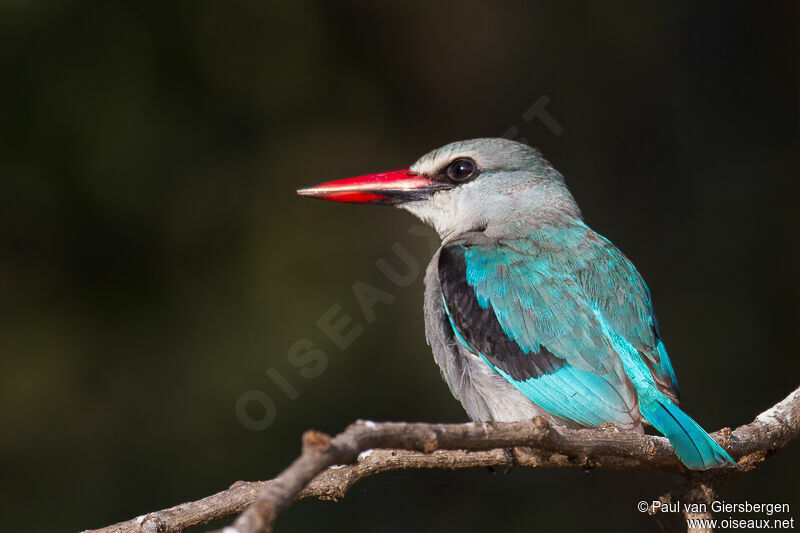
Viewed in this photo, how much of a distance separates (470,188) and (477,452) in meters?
1.42

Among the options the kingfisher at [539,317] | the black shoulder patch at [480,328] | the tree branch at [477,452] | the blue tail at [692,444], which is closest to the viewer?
the tree branch at [477,452]

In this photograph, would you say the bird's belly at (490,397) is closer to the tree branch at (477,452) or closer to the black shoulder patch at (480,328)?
the black shoulder patch at (480,328)

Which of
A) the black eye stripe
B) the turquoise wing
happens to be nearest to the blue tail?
the turquoise wing

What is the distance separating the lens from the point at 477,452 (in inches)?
105

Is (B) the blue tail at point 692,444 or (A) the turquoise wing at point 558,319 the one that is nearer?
(B) the blue tail at point 692,444

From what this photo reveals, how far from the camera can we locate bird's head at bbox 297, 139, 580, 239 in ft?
12.4

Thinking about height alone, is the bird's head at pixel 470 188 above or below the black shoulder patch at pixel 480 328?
above

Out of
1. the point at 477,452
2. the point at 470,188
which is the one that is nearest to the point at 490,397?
the point at 477,452

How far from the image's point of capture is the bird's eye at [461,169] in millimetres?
3848

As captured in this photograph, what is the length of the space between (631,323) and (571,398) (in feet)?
1.16

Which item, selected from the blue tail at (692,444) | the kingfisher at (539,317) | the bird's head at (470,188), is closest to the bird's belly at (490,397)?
the kingfisher at (539,317)

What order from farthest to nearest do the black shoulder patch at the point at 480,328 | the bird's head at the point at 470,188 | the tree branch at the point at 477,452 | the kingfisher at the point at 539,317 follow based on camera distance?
the bird's head at the point at 470,188 < the black shoulder patch at the point at 480,328 < the kingfisher at the point at 539,317 < the tree branch at the point at 477,452

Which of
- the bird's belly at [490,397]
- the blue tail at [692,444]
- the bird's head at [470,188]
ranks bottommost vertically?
the blue tail at [692,444]

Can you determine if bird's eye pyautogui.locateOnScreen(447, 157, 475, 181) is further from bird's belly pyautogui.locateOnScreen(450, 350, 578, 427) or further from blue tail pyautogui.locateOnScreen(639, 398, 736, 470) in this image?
blue tail pyautogui.locateOnScreen(639, 398, 736, 470)
